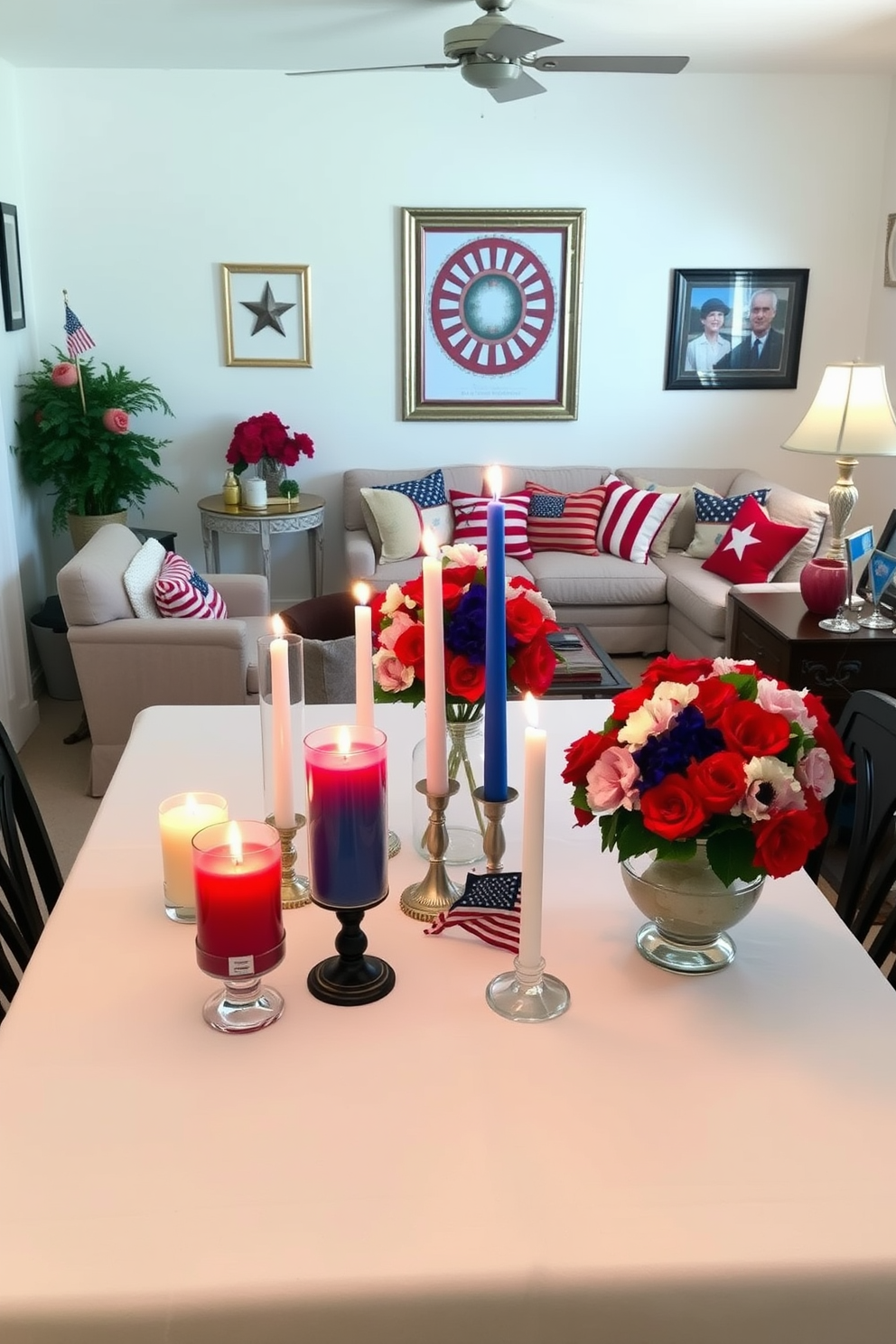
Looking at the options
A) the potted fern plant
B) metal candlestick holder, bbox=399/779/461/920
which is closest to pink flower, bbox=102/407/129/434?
the potted fern plant

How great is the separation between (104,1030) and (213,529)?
419 centimetres

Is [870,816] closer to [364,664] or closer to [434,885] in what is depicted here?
[434,885]

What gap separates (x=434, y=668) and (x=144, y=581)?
2.71 metres

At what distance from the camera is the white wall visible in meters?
5.18

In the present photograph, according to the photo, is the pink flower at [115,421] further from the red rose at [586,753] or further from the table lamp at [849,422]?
the red rose at [586,753]

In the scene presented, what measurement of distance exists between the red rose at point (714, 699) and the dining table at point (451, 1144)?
316 millimetres

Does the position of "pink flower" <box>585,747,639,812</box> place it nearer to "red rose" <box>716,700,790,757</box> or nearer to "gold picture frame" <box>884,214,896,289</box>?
"red rose" <box>716,700,790,757</box>

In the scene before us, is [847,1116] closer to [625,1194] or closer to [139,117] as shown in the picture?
[625,1194]

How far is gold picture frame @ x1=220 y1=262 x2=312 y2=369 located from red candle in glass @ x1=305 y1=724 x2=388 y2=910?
4633 mm

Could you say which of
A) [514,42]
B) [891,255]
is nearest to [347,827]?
[514,42]

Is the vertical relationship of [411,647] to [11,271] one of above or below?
below

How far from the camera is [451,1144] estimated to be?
1044mm

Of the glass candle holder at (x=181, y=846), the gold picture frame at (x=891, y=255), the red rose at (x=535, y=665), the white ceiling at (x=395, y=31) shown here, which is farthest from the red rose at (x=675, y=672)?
the gold picture frame at (x=891, y=255)

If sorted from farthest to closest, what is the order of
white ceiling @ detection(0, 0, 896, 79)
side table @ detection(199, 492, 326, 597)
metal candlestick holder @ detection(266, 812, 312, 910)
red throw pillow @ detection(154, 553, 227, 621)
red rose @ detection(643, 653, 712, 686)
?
side table @ detection(199, 492, 326, 597) < white ceiling @ detection(0, 0, 896, 79) < red throw pillow @ detection(154, 553, 227, 621) < metal candlestick holder @ detection(266, 812, 312, 910) < red rose @ detection(643, 653, 712, 686)
